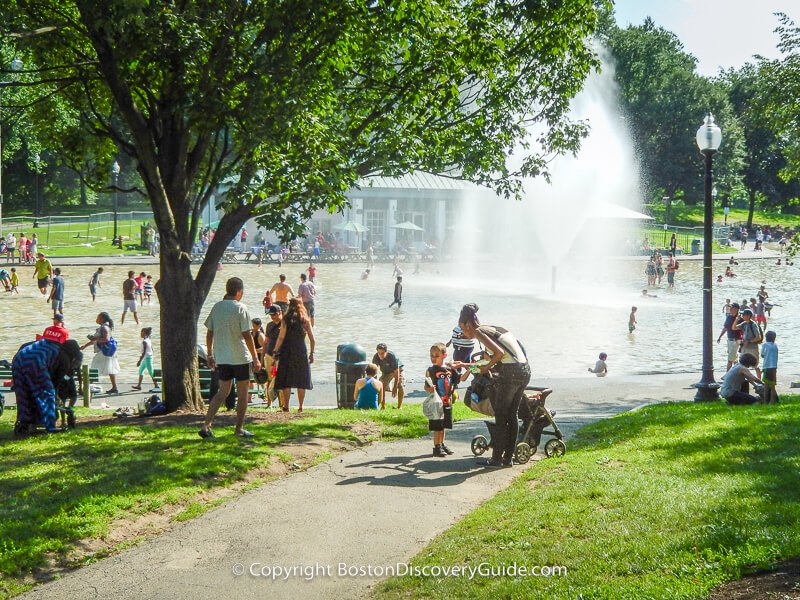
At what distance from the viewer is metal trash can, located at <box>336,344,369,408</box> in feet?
49.4

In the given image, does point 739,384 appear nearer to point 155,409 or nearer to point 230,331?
point 230,331

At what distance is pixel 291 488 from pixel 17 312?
85.3 ft

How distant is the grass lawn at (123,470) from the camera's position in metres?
7.16

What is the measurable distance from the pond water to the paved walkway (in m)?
11.1

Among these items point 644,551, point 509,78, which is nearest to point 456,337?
point 509,78

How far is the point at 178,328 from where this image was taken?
12672mm

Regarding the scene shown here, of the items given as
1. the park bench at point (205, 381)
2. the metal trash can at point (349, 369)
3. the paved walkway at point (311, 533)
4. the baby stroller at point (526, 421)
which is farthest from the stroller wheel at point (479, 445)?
the park bench at point (205, 381)

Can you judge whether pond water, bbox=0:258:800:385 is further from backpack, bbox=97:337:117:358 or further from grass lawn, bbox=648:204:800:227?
grass lawn, bbox=648:204:800:227

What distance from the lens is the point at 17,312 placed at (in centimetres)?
3198

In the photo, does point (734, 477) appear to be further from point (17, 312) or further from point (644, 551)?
point (17, 312)

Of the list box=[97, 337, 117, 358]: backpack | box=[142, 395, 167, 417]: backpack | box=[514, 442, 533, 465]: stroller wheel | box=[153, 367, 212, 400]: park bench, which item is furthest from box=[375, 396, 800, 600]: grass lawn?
box=[97, 337, 117, 358]: backpack

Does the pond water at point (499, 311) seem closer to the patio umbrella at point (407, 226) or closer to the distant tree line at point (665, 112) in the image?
the patio umbrella at point (407, 226)

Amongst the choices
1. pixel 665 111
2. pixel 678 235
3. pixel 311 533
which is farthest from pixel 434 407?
pixel 665 111

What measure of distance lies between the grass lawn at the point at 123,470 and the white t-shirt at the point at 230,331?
91 centimetres
